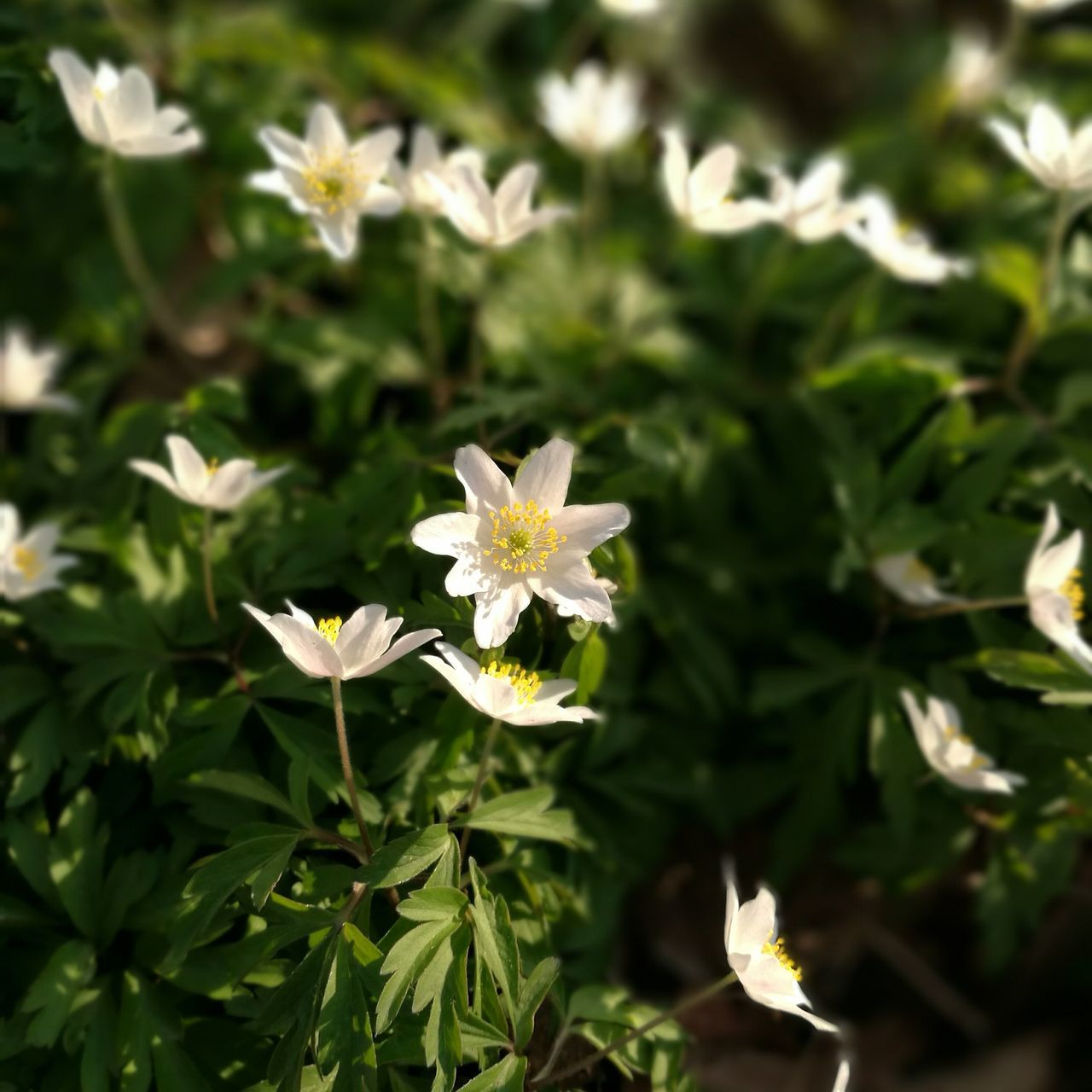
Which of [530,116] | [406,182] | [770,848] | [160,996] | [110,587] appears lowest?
[770,848]

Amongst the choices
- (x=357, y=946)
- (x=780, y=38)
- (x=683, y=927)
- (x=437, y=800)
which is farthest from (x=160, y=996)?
(x=780, y=38)

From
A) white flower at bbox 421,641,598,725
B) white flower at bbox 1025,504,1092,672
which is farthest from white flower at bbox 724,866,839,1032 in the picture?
white flower at bbox 1025,504,1092,672

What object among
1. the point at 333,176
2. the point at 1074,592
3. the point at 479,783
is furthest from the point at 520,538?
the point at 1074,592

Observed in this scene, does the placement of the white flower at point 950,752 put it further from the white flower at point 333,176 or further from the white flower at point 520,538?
the white flower at point 333,176

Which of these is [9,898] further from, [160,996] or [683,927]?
[683,927]

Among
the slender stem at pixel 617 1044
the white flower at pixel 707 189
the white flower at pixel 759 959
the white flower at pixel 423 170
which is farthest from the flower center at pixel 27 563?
the white flower at pixel 707 189

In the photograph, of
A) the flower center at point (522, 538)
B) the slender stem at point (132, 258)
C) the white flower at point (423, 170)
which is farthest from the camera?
the slender stem at point (132, 258)
